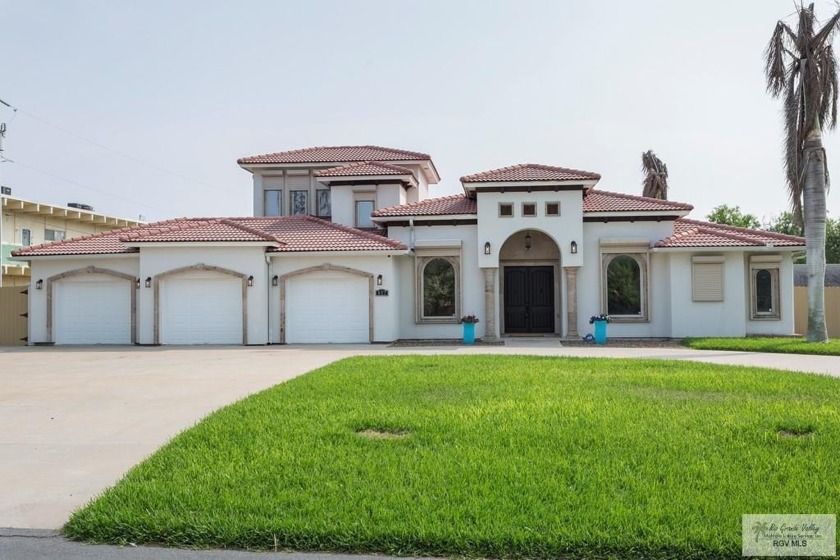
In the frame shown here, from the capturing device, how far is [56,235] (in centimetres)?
4603

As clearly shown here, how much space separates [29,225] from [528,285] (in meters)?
32.7

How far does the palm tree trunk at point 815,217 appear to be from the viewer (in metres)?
20.6

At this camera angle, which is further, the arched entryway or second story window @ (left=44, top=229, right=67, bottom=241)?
second story window @ (left=44, top=229, right=67, bottom=241)

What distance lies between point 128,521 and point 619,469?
160 inches

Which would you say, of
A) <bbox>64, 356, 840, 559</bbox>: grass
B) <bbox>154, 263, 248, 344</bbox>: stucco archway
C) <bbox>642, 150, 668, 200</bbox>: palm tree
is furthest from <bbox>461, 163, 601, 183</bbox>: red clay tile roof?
<bbox>642, 150, 668, 200</bbox>: palm tree

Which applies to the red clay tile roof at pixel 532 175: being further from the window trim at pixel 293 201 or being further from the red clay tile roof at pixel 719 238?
the window trim at pixel 293 201

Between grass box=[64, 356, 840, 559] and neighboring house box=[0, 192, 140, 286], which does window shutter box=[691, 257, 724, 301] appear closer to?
grass box=[64, 356, 840, 559]

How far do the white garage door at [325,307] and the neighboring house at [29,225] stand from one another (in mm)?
22348

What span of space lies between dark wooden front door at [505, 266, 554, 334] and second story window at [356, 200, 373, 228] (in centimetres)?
565

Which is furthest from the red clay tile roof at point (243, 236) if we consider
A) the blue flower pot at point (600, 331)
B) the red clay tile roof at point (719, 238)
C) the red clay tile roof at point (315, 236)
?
the red clay tile roof at point (719, 238)

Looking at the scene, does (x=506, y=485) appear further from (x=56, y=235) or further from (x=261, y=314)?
(x=56, y=235)

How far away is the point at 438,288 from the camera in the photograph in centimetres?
2464

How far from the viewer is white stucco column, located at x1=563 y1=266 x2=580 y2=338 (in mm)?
23703

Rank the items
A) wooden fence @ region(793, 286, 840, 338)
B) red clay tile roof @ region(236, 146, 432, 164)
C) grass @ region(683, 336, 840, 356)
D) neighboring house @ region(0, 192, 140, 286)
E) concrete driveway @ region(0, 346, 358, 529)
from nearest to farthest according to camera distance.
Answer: concrete driveway @ region(0, 346, 358, 529) → grass @ region(683, 336, 840, 356) → wooden fence @ region(793, 286, 840, 338) → red clay tile roof @ region(236, 146, 432, 164) → neighboring house @ region(0, 192, 140, 286)
